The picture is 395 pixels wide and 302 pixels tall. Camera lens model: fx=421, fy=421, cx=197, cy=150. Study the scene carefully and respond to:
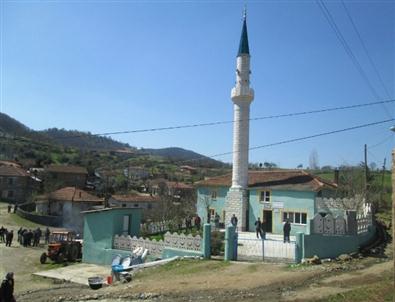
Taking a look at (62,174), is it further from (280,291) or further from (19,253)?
(280,291)

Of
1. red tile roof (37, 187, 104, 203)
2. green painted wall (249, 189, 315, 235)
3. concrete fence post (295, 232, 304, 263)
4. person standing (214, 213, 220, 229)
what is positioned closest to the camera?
concrete fence post (295, 232, 304, 263)

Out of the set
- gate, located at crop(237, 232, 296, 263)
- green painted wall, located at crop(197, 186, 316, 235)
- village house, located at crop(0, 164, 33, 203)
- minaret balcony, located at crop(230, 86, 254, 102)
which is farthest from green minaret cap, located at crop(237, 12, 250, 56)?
village house, located at crop(0, 164, 33, 203)

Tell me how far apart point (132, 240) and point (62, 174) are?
5695 cm

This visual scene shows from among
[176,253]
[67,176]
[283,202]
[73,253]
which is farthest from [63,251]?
[67,176]

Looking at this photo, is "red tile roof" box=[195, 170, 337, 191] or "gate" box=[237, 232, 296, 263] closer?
"gate" box=[237, 232, 296, 263]

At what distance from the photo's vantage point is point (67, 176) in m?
75.6

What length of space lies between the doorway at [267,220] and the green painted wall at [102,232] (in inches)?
412

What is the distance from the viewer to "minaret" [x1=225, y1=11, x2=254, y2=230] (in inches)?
1247

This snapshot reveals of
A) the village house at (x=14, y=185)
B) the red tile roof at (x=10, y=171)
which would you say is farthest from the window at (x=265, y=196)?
the red tile roof at (x=10, y=171)

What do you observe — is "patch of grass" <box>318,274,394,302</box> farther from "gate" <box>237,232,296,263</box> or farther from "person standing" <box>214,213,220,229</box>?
"person standing" <box>214,213,220,229</box>

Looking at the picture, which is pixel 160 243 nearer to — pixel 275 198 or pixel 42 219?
pixel 275 198

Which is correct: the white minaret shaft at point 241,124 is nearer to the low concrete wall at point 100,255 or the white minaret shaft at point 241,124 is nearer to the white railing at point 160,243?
the white railing at point 160,243

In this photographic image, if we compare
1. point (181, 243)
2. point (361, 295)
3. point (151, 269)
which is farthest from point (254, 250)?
point (361, 295)

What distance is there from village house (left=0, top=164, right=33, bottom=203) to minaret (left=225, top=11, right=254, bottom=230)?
44028 mm
